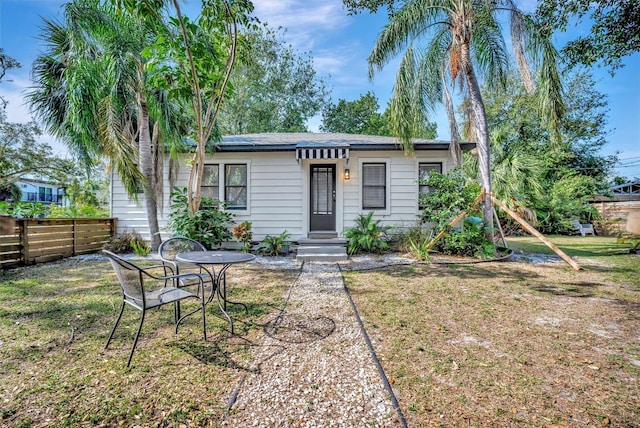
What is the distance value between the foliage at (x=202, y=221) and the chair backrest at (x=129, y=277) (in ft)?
16.5

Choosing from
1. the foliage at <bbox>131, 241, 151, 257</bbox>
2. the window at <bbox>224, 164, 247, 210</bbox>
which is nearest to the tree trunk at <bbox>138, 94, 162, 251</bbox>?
the foliage at <bbox>131, 241, 151, 257</bbox>

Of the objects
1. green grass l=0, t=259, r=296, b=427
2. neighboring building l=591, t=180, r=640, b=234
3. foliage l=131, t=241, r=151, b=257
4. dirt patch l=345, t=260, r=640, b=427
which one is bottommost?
green grass l=0, t=259, r=296, b=427

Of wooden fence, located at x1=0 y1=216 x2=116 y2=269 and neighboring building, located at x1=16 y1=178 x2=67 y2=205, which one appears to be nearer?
wooden fence, located at x1=0 y1=216 x2=116 y2=269

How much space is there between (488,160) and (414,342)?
726 cm

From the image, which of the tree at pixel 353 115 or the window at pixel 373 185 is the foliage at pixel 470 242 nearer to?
the window at pixel 373 185

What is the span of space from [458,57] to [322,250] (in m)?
6.80

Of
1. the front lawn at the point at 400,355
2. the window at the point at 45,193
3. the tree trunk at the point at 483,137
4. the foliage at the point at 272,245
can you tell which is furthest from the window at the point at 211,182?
the window at the point at 45,193

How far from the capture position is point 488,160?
8.53 m

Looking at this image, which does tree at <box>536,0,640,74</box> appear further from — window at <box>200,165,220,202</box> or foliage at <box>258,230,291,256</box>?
window at <box>200,165,220,202</box>

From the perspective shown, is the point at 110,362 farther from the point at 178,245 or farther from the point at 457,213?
the point at 457,213

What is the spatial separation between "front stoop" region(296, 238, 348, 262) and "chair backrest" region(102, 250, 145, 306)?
5.52 m

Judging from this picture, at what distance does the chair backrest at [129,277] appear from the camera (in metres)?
2.71

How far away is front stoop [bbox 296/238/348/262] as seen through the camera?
325 inches

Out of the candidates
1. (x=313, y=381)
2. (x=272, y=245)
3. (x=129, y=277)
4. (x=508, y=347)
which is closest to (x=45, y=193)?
(x=272, y=245)
